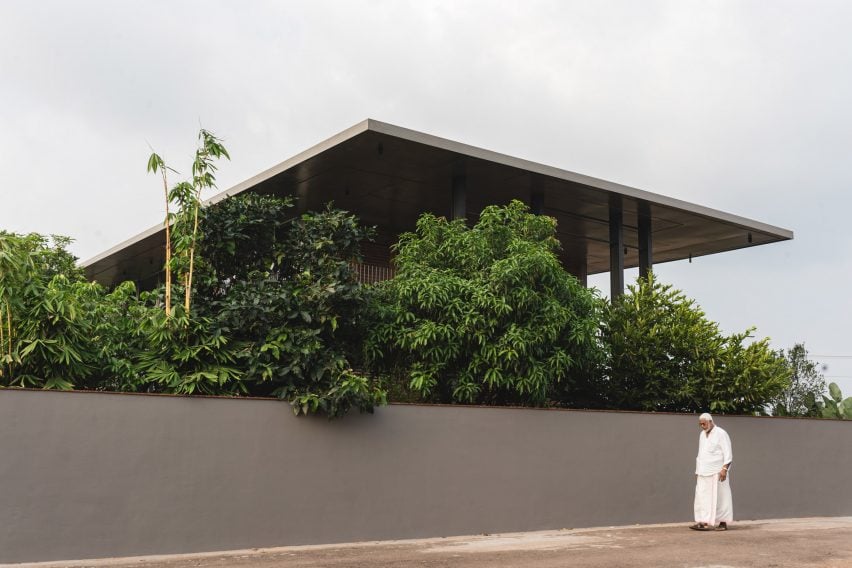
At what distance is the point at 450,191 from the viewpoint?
1634cm

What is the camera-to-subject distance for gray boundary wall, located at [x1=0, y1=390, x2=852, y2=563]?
319 inches

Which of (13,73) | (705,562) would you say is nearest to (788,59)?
(705,562)

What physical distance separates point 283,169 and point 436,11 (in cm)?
375

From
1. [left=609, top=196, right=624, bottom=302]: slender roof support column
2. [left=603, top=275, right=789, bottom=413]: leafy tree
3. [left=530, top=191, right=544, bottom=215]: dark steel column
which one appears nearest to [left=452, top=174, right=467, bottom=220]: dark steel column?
[left=530, top=191, right=544, bottom=215]: dark steel column

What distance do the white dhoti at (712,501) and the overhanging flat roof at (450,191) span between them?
19.8 ft

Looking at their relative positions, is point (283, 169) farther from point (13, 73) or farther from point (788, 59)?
point (788, 59)

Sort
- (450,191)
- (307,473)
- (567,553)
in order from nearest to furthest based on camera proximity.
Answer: (567,553) → (307,473) → (450,191)

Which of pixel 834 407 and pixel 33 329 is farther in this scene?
pixel 834 407

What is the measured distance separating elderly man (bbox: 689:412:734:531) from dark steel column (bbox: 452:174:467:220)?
18.0ft

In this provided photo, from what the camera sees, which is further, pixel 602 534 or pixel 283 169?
pixel 283 169

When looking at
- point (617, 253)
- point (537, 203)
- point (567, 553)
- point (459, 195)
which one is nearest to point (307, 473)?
point (567, 553)

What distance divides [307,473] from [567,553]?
2.92 m

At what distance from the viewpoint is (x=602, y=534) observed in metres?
10.8

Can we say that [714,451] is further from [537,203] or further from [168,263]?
[168,263]
